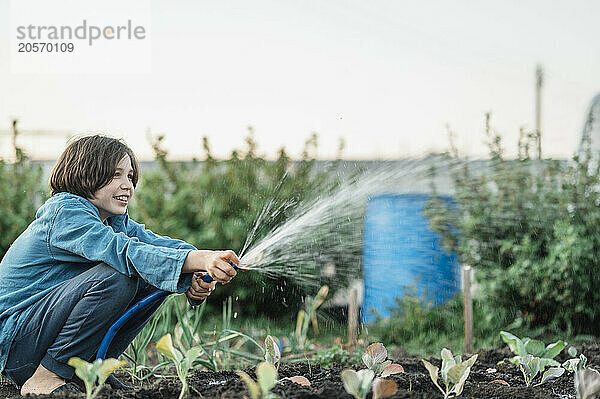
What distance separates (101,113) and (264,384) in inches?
218

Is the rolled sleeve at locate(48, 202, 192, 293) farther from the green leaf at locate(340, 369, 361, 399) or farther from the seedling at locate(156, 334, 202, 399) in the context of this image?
the green leaf at locate(340, 369, 361, 399)

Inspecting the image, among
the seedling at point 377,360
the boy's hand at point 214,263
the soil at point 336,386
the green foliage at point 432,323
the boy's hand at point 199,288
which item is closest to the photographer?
the soil at point 336,386

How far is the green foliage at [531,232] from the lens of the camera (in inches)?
183

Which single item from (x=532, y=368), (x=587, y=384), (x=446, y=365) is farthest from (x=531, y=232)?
(x=587, y=384)

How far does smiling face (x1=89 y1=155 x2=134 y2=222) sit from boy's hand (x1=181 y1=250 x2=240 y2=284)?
0.42 meters

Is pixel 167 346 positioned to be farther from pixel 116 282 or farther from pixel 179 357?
pixel 116 282

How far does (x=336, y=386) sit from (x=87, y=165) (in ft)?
3.60

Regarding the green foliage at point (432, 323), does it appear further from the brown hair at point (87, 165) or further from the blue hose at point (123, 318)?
the brown hair at point (87, 165)

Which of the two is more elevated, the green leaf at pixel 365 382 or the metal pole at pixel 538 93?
the metal pole at pixel 538 93

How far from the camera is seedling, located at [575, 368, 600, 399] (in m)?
1.73

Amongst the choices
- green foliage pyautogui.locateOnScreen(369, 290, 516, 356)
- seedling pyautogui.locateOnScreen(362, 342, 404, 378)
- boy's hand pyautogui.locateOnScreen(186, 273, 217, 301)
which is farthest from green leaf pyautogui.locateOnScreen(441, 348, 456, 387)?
green foliage pyautogui.locateOnScreen(369, 290, 516, 356)

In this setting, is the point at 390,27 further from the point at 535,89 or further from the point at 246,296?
the point at 246,296

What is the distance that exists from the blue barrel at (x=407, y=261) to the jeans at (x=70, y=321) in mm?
3413

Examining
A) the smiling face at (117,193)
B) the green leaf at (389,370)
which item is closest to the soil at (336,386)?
the green leaf at (389,370)
